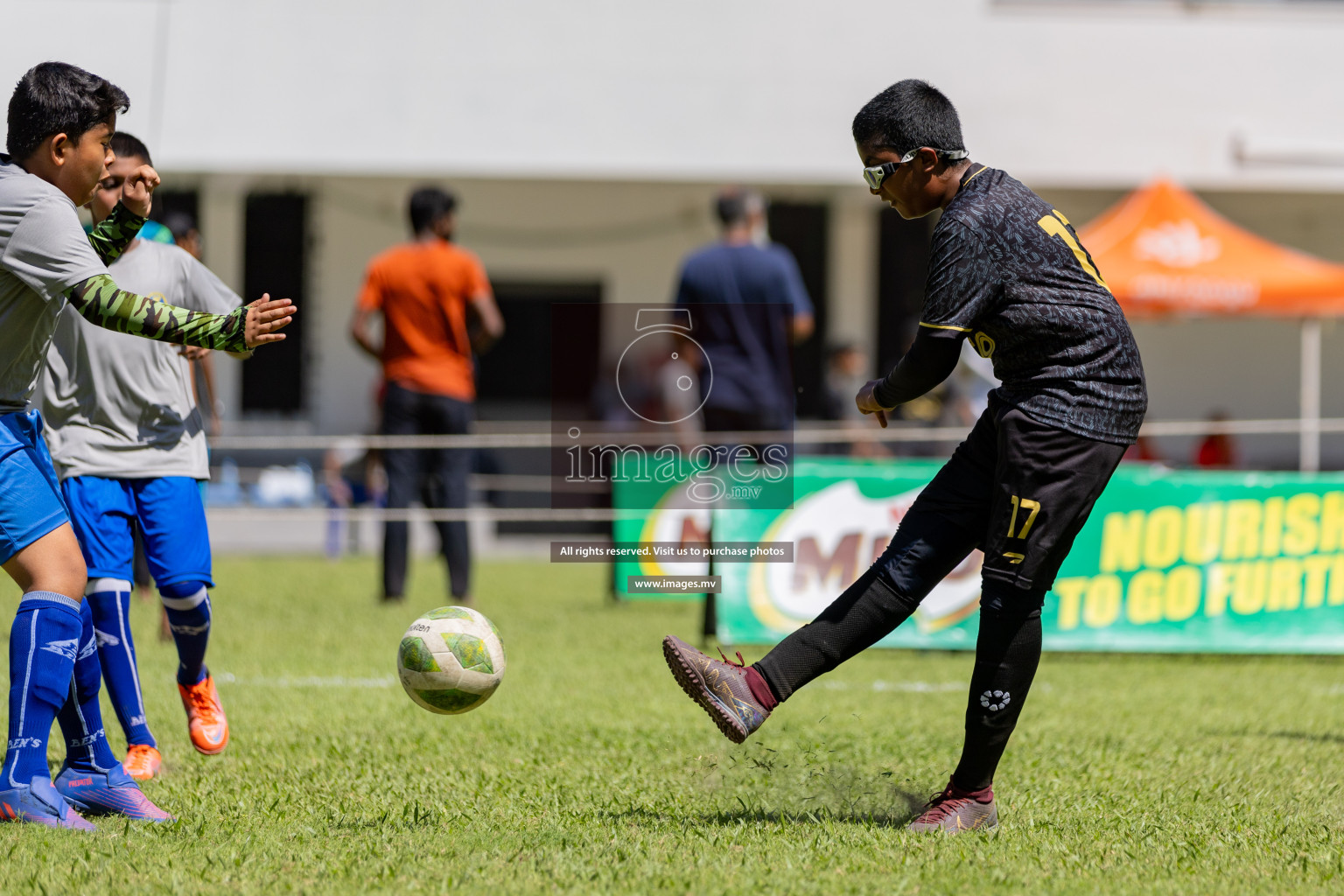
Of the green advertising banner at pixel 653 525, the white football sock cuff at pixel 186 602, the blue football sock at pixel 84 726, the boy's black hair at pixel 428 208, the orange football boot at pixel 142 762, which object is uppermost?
the boy's black hair at pixel 428 208

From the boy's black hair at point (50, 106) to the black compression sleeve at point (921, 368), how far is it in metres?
2.18

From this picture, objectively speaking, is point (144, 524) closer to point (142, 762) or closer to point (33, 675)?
→ point (142, 762)

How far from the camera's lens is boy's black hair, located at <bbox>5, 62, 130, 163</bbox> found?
3814 mm

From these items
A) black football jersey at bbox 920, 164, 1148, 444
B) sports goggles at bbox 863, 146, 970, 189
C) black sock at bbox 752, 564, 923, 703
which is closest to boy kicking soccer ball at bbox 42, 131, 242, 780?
black sock at bbox 752, 564, 923, 703

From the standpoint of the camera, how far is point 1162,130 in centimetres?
1642

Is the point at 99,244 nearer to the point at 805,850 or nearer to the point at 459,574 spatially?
the point at 805,850

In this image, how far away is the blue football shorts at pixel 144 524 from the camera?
4.73 meters

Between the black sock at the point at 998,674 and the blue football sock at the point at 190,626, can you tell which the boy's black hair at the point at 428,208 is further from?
the black sock at the point at 998,674

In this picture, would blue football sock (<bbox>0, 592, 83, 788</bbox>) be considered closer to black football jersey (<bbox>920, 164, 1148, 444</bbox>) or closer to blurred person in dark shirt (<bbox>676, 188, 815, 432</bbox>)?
black football jersey (<bbox>920, 164, 1148, 444</bbox>)

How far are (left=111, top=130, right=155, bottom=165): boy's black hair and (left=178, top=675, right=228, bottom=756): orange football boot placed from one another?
1.72m

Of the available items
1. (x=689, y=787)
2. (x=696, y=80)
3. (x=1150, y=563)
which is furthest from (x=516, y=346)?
(x=689, y=787)

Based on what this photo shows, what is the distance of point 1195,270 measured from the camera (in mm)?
12922

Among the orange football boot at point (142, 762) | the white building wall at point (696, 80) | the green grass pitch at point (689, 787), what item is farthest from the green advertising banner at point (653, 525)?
the white building wall at point (696, 80)

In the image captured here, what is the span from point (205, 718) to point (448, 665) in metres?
1.16
